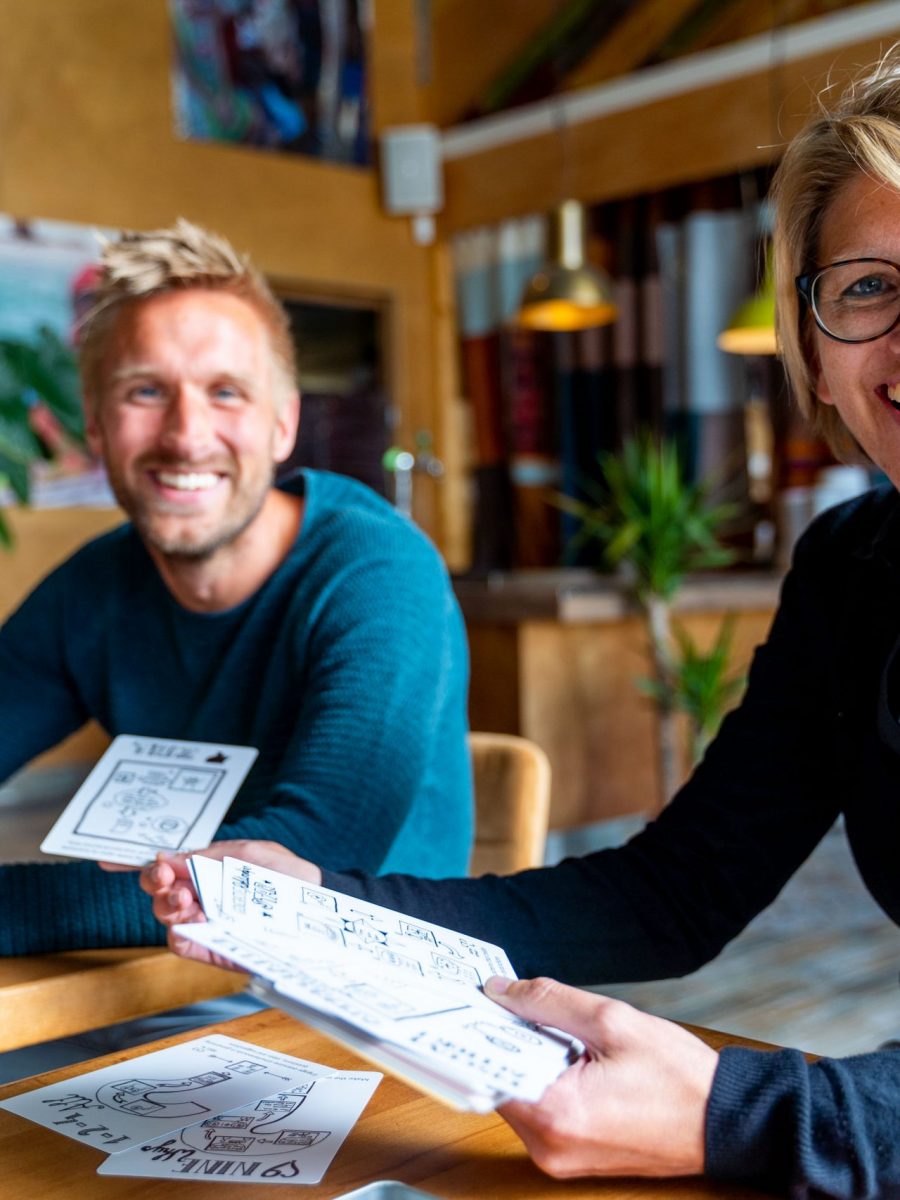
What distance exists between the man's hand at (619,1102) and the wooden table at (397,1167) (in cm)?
1

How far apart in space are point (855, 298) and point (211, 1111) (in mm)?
782

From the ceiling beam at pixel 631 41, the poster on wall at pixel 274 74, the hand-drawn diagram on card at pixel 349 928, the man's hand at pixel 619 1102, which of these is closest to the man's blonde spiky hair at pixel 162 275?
the hand-drawn diagram on card at pixel 349 928

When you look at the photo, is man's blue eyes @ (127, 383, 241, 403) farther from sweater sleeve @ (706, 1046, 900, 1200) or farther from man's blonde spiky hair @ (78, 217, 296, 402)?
sweater sleeve @ (706, 1046, 900, 1200)

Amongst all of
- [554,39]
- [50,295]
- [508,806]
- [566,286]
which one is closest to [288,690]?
[508,806]

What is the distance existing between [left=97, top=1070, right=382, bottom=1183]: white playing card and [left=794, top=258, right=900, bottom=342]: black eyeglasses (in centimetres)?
70

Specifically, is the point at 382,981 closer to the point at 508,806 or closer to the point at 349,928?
the point at 349,928

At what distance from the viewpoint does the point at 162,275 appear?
1633mm

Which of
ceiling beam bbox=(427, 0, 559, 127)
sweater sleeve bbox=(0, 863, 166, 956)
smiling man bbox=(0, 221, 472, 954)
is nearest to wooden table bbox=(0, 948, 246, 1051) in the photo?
sweater sleeve bbox=(0, 863, 166, 956)

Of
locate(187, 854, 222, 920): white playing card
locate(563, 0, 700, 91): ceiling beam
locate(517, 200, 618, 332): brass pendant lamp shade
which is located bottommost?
Answer: locate(187, 854, 222, 920): white playing card

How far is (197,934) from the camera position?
72 centimetres

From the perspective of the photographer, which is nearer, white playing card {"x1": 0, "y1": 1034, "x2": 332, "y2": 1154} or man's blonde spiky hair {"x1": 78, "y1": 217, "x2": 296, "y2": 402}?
white playing card {"x1": 0, "y1": 1034, "x2": 332, "y2": 1154}

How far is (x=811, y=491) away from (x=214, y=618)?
3.67m

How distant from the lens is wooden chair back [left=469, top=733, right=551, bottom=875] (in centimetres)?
167

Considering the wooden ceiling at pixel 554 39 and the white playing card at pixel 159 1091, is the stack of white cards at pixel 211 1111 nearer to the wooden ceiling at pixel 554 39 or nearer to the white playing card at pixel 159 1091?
the white playing card at pixel 159 1091
